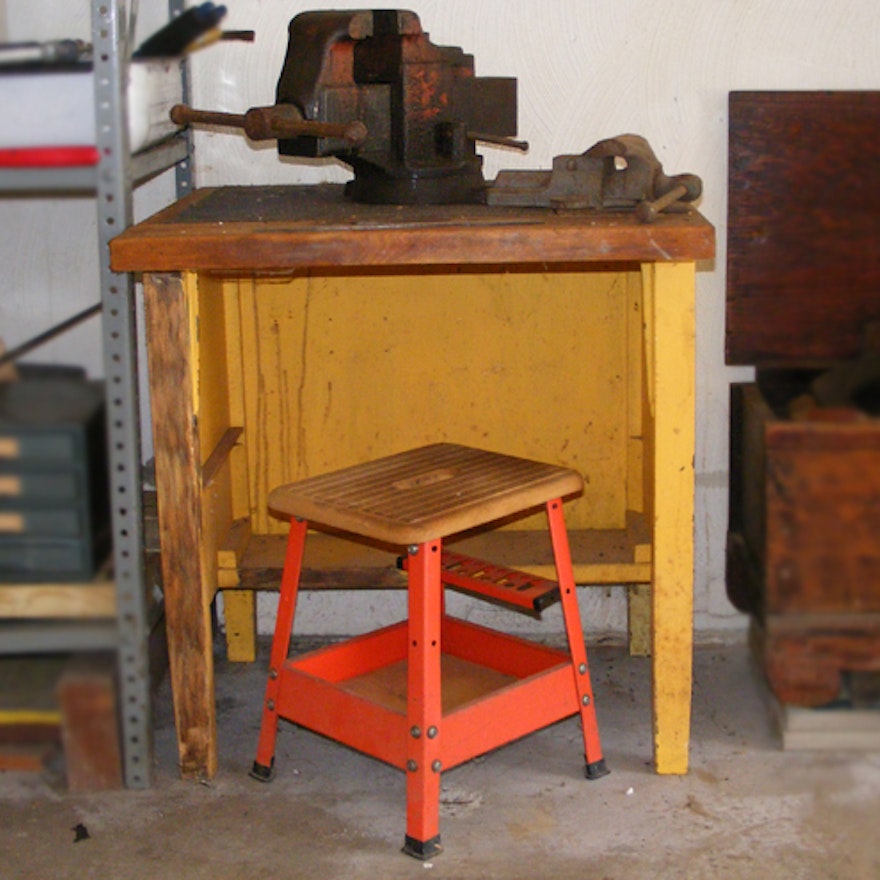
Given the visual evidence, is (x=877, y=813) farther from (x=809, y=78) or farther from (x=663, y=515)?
(x=809, y=78)

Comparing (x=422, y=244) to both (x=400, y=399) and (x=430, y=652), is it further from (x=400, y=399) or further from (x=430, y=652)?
(x=400, y=399)

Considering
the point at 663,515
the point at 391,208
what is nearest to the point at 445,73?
the point at 391,208

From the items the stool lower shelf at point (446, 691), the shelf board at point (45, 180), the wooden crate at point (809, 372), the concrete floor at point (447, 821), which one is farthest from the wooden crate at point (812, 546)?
the stool lower shelf at point (446, 691)

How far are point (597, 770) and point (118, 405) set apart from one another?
97cm

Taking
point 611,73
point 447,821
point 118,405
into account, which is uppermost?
point 611,73

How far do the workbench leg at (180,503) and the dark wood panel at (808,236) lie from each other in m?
1.12

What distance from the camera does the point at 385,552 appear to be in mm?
2314

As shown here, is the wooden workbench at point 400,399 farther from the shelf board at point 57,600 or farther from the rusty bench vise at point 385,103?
the shelf board at point 57,600

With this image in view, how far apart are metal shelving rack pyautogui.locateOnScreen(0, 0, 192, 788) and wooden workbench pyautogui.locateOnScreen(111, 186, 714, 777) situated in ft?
0.52

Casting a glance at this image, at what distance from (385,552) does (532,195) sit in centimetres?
70

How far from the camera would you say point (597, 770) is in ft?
6.72

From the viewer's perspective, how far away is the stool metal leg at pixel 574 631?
196 centimetres

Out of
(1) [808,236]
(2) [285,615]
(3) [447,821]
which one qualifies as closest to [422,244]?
(2) [285,615]

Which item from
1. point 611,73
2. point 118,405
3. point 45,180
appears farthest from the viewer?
point 611,73
